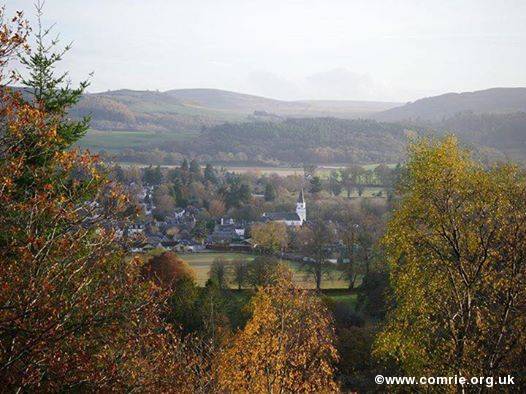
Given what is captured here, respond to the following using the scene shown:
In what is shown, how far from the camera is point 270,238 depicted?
177 ft

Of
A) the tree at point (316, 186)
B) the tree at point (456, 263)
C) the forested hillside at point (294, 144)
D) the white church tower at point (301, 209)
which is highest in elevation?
the tree at point (456, 263)

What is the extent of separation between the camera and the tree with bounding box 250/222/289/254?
52.2 m

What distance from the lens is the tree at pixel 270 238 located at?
171 feet

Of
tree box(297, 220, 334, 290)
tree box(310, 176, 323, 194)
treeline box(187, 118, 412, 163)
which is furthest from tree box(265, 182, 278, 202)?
treeline box(187, 118, 412, 163)

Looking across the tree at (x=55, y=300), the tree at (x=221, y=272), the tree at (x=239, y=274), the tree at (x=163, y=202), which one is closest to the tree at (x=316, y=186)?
the tree at (x=163, y=202)

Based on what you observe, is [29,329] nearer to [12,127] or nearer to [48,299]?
[48,299]

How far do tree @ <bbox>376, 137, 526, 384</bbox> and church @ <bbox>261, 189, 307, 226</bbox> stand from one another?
203ft

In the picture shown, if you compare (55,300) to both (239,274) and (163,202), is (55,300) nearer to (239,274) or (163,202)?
(239,274)

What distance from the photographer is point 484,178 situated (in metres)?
10.9

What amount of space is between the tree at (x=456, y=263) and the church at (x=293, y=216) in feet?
203

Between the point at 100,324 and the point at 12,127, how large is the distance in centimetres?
272

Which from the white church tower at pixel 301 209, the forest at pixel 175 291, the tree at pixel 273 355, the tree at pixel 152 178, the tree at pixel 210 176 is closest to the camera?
the forest at pixel 175 291

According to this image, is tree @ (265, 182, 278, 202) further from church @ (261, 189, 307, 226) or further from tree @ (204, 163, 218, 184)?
tree @ (204, 163, 218, 184)

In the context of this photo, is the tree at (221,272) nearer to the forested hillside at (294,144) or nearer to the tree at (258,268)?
the tree at (258,268)
